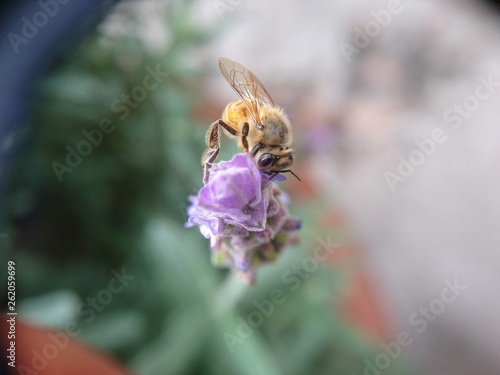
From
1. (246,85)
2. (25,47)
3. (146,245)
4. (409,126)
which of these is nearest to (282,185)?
(146,245)

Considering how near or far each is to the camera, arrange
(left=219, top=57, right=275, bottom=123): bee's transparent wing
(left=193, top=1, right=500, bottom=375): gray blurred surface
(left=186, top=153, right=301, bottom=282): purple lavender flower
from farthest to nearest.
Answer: (left=193, top=1, right=500, bottom=375): gray blurred surface
(left=219, top=57, right=275, bottom=123): bee's transparent wing
(left=186, top=153, right=301, bottom=282): purple lavender flower

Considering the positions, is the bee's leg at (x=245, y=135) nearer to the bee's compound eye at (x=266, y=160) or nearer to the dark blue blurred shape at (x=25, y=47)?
the bee's compound eye at (x=266, y=160)

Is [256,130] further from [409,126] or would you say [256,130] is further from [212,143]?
[409,126]

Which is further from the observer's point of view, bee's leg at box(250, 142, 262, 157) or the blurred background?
the blurred background

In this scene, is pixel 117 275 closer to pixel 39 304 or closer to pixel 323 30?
pixel 39 304

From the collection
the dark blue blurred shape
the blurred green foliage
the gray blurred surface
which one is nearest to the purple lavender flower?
the dark blue blurred shape

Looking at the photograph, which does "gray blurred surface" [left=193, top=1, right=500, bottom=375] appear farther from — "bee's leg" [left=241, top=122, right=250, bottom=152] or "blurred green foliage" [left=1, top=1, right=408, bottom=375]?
"bee's leg" [left=241, top=122, right=250, bottom=152]
